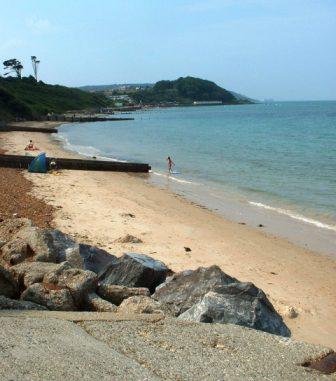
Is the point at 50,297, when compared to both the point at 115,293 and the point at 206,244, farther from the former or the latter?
the point at 206,244

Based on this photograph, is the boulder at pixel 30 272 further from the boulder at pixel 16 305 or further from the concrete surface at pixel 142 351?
the concrete surface at pixel 142 351

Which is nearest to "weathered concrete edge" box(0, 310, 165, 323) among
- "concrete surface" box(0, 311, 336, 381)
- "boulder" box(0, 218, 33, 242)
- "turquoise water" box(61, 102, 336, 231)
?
"concrete surface" box(0, 311, 336, 381)

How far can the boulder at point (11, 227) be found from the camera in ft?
28.7

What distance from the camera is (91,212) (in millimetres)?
14352

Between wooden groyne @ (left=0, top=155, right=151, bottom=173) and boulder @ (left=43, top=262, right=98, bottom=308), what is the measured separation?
1845 cm

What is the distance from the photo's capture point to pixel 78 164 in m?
25.9

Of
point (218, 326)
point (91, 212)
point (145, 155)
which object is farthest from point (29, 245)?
point (145, 155)

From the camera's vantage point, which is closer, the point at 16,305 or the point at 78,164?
the point at 16,305

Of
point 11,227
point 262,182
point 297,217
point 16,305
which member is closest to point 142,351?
point 16,305

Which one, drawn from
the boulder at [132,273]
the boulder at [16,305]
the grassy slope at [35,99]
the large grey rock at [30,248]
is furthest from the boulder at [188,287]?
the grassy slope at [35,99]

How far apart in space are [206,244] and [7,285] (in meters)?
6.31

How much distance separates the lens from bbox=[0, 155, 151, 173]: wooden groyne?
2445 centimetres

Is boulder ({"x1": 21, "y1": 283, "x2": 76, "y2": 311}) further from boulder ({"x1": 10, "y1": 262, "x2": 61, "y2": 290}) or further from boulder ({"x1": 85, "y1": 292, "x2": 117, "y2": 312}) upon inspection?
boulder ({"x1": 10, "y1": 262, "x2": 61, "y2": 290})

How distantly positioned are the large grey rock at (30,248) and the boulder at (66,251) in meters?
0.21
